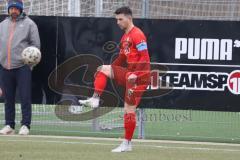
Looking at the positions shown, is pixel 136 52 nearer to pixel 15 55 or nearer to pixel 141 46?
pixel 141 46

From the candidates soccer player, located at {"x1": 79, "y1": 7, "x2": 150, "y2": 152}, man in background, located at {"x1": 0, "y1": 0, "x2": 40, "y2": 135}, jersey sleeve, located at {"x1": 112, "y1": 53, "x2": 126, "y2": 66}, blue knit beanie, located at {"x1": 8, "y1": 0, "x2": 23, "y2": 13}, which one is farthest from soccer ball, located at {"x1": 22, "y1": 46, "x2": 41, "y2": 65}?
soccer player, located at {"x1": 79, "y1": 7, "x2": 150, "y2": 152}

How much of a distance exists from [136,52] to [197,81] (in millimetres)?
2879

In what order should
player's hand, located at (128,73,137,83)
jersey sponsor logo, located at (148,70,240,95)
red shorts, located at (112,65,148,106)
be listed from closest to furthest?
1. player's hand, located at (128,73,137,83)
2. red shorts, located at (112,65,148,106)
3. jersey sponsor logo, located at (148,70,240,95)

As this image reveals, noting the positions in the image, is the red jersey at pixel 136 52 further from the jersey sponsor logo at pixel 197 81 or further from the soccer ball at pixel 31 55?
the jersey sponsor logo at pixel 197 81

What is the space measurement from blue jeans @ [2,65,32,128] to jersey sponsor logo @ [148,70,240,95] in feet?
6.91

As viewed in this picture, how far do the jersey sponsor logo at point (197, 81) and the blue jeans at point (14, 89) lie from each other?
2.11 metres

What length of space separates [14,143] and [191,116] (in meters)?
4.94

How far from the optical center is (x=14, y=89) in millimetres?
12242

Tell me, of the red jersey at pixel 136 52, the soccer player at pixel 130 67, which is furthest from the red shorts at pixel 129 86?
the red jersey at pixel 136 52

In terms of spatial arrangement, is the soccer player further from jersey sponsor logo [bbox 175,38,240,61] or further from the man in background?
jersey sponsor logo [bbox 175,38,240,61]

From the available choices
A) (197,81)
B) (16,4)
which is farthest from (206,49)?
(16,4)

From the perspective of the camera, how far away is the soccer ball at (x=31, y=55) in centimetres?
1174

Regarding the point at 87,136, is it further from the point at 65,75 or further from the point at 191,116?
the point at 191,116

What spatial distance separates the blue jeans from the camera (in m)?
11.9
